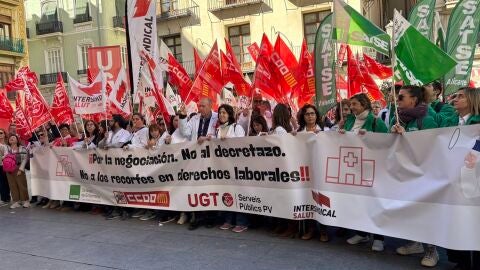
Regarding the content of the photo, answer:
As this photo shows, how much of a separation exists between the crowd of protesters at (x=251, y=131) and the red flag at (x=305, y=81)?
110cm

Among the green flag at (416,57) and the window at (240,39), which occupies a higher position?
the window at (240,39)

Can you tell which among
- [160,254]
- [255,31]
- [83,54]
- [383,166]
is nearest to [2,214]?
[160,254]

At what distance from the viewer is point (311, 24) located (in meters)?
24.4

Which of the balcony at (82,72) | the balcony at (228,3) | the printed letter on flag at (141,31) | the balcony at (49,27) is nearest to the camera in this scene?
the printed letter on flag at (141,31)

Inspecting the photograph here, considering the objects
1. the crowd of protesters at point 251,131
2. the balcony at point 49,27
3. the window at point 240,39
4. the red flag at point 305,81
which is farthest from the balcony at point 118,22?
the red flag at point 305,81

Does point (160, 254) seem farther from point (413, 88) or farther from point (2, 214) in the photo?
point (2, 214)

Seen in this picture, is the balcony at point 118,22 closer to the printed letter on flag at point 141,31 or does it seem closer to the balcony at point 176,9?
the balcony at point 176,9

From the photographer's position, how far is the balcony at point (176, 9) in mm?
27109

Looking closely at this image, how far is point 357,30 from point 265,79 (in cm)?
279

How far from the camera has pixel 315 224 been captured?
6047mm

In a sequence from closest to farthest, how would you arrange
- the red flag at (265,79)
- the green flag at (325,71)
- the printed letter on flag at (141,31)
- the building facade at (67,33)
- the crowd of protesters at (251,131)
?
the crowd of protesters at (251,131), the green flag at (325,71), the red flag at (265,79), the printed letter on flag at (141,31), the building facade at (67,33)

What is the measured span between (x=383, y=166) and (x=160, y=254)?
270cm

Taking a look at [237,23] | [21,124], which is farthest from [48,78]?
[21,124]

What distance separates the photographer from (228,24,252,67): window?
84.5 ft
